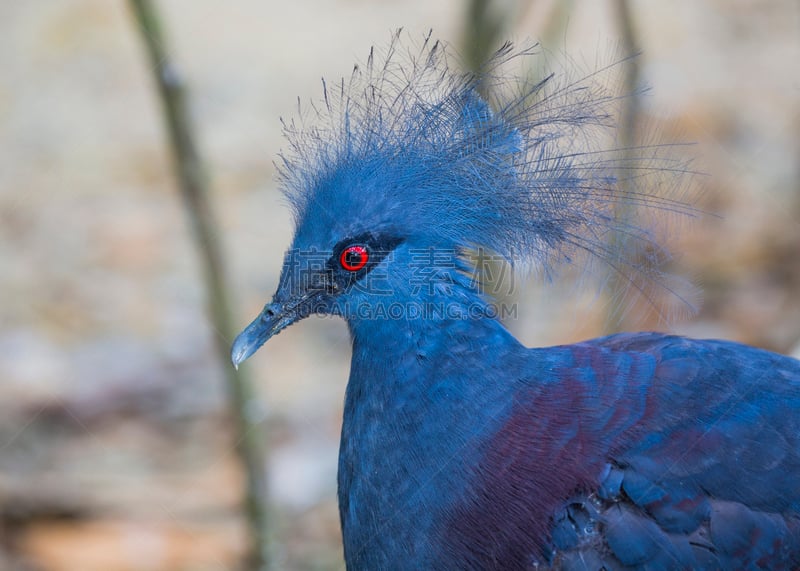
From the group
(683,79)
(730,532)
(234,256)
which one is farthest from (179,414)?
(683,79)

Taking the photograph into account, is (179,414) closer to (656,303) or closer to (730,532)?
(656,303)

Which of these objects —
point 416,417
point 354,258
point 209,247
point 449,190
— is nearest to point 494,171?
point 449,190

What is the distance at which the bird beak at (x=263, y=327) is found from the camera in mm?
2473

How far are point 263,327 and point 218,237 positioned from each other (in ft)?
3.15

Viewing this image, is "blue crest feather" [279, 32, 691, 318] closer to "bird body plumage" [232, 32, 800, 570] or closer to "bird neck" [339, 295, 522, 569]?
"bird body plumage" [232, 32, 800, 570]

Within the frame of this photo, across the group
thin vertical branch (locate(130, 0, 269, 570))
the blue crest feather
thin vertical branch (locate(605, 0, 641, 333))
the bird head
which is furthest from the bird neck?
thin vertical branch (locate(130, 0, 269, 570))

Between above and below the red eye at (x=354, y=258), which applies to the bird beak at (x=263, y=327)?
below

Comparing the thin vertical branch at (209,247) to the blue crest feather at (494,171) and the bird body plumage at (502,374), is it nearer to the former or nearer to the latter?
the bird body plumage at (502,374)

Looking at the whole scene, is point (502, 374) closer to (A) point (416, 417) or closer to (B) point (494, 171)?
(A) point (416, 417)

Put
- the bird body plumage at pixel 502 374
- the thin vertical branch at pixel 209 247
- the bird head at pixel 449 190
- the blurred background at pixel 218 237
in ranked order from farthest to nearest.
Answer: the blurred background at pixel 218 237 → the thin vertical branch at pixel 209 247 → the bird head at pixel 449 190 → the bird body plumage at pixel 502 374

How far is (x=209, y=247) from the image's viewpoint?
10.9 feet

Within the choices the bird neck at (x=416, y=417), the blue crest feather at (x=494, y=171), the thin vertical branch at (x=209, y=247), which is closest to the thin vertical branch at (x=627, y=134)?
the blue crest feather at (x=494, y=171)

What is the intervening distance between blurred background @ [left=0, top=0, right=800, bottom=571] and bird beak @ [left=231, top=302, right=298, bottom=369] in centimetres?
79

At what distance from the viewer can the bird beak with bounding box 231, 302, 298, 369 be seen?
2473 mm
